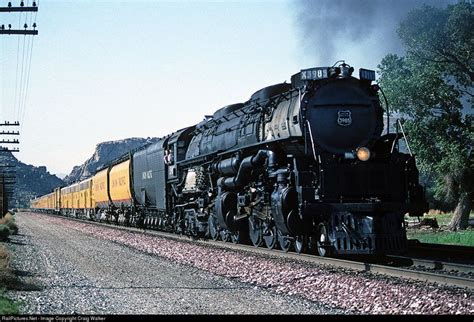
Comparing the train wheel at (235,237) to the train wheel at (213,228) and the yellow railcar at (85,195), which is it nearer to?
the train wheel at (213,228)

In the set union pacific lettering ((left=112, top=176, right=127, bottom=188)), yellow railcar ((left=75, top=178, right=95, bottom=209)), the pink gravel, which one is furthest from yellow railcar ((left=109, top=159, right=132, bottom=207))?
the pink gravel

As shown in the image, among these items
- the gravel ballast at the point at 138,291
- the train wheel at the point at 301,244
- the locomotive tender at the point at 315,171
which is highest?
the locomotive tender at the point at 315,171

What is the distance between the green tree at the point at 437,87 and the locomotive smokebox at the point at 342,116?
13658 millimetres

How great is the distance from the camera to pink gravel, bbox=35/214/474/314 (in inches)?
355

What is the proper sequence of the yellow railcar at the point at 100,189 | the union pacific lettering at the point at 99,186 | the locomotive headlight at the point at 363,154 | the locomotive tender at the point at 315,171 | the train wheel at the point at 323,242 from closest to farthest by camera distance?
the locomotive tender at the point at 315,171 < the train wheel at the point at 323,242 < the locomotive headlight at the point at 363,154 < the yellow railcar at the point at 100,189 < the union pacific lettering at the point at 99,186

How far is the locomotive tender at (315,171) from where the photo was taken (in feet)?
45.9

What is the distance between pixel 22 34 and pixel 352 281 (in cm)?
1855

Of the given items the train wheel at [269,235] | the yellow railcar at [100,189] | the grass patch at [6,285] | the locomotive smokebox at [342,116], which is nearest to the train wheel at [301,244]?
the train wheel at [269,235]

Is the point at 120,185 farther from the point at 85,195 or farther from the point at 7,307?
the point at 7,307

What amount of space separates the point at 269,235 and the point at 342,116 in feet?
14.0

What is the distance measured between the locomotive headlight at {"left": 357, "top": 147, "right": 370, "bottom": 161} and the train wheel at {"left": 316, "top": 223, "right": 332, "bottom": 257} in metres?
1.87

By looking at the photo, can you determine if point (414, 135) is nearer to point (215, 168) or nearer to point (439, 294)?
point (215, 168)

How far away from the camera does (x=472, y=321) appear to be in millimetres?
7418

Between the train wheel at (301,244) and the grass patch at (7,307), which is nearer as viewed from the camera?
the grass patch at (7,307)
